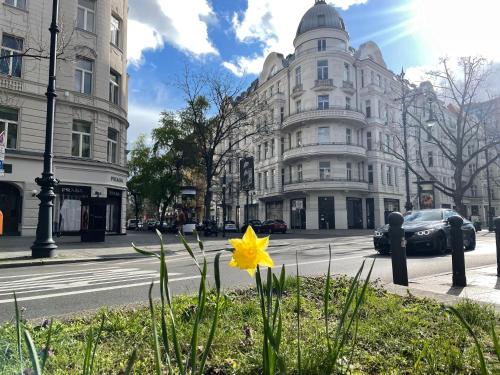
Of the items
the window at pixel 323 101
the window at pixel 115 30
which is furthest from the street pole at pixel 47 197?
the window at pixel 323 101

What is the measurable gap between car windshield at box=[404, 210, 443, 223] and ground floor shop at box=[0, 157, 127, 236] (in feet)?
47.0

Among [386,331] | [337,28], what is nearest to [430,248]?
[386,331]

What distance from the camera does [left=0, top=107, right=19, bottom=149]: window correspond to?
2063 centimetres

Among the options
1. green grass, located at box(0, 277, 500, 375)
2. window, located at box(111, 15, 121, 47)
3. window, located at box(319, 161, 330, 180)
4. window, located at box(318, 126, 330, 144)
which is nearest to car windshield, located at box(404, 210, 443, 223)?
green grass, located at box(0, 277, 500, 375)

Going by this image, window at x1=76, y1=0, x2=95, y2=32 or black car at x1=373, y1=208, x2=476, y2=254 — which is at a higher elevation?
window at x1=76, y1=0, x2=95, y2=32

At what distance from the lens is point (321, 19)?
4466cm

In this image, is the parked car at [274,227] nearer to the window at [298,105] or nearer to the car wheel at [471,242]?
the window at [298,105]

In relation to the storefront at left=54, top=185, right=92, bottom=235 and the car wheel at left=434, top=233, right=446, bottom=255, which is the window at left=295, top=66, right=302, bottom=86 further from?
the car wheel at left=434, top=233, right=446, bottom=255

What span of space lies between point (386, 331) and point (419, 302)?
1.40 metres

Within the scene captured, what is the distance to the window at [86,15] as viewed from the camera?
23.8 meters

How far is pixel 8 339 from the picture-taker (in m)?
2.59

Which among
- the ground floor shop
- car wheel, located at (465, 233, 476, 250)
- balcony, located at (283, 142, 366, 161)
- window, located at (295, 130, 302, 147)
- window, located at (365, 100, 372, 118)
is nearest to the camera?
car wheel, located at (465, 233, 476, 250)

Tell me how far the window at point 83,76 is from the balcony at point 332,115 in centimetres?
2533

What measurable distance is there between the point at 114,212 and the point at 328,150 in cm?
2489
